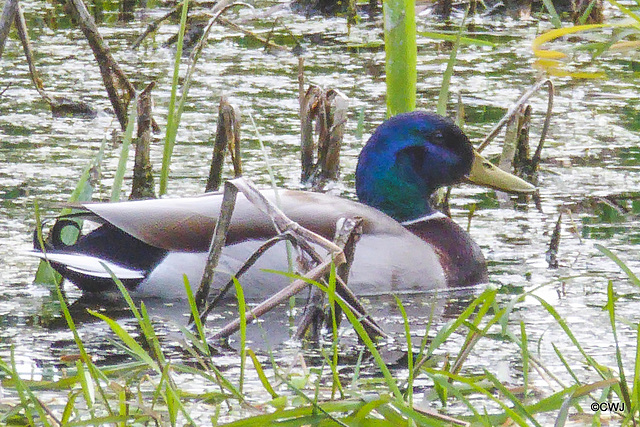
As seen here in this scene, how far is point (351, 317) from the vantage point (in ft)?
10.3

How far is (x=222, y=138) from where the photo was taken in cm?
567

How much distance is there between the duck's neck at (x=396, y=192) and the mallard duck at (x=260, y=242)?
0.11 ft

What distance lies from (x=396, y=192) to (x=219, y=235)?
1.75 m

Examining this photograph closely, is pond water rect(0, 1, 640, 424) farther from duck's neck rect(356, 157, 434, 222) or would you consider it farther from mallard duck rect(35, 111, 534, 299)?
duck's neck rect(356, 157, 434, 222)

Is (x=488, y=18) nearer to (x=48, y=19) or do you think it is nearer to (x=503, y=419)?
(x=48, y=19)

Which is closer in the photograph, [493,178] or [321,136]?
[493,178]

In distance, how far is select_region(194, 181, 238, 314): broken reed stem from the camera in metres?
4.02

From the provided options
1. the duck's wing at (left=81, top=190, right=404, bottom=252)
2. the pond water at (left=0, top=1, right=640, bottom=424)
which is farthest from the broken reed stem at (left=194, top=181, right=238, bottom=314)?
the duck's wing at (left=81, top=190, right=404, bottom=252)

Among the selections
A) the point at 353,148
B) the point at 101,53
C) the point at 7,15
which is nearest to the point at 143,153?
the point at 101,53

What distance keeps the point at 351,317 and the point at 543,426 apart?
564 millimetres

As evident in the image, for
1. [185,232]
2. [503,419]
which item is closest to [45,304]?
[185,232]

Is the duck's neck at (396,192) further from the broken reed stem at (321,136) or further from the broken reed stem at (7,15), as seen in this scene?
the broken reed stem at (7,15)

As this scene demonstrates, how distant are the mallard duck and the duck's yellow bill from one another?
0.22 m

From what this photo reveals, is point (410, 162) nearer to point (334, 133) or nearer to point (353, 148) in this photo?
point (334, 133)
